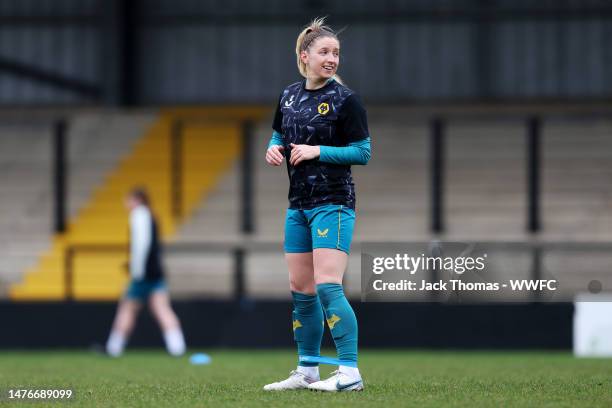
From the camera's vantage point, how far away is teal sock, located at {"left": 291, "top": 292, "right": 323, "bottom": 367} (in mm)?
6617

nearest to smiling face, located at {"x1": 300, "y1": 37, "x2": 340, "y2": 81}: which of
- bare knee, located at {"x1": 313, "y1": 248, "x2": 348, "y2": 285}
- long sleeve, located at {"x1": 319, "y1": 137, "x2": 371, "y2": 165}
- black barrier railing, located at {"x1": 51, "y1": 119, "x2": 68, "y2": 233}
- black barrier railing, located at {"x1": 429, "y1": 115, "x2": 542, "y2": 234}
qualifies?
→ long sleeve, located at {"x1": 319, "y1": 137, "x2": 371, "y2": 165}

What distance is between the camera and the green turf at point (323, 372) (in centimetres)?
621

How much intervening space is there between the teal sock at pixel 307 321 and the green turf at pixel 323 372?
0.26 metres

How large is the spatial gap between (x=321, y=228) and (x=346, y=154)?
0.39m

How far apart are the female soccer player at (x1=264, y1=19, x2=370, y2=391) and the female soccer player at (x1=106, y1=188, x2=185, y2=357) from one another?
6838 mm

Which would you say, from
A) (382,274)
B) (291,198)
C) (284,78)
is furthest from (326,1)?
(291,198)

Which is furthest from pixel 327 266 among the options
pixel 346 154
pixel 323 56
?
pixel 323 56

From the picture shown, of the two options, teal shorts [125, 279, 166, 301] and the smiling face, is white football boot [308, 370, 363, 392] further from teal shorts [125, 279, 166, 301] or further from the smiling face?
teal shorts [125, 279, 166, 301]

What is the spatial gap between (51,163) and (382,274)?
1218 centimetres

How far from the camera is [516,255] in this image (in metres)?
13.6

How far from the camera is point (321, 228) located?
638 centimetres

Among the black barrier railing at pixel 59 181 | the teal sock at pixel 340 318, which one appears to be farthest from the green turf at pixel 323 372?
the black barrier railing at pixel 59 181

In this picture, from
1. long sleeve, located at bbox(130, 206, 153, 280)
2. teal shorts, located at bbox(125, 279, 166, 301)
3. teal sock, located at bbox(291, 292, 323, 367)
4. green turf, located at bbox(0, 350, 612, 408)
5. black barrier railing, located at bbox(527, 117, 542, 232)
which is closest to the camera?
green turf, located at bbox(0, 350, 612, 408)

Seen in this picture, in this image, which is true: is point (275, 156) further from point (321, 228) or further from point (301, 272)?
point (301, 272)
